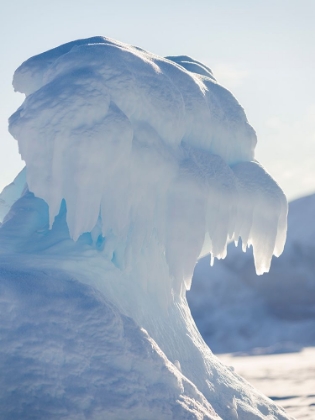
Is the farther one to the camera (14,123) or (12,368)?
(14,123)

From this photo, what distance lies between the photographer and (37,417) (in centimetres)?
718

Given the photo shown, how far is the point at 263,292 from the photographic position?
114ft

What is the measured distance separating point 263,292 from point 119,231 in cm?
2647

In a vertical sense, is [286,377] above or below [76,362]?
below

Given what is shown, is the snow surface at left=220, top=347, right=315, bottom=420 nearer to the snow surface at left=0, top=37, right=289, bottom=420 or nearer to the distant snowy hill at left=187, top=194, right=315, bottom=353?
the snow surface at left=0, top=37, right=289, bottom=420

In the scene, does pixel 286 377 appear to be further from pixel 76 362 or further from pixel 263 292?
pixel 263 292

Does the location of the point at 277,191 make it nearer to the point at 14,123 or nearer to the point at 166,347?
the point at 166,347

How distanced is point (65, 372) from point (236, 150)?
465cm

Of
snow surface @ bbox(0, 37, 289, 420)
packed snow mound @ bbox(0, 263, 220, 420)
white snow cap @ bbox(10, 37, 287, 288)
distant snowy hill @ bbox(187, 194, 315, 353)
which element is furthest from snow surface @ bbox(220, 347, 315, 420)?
distant snowy hill @ bbox(187, 194, 315, 353)

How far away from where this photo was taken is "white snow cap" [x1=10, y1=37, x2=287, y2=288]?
8688 millimetres

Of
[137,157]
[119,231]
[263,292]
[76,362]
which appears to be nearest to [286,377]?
[119,231]

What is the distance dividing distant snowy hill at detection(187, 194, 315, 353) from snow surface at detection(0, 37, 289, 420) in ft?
73.9

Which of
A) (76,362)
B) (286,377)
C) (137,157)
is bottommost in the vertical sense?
Result: (286,377)

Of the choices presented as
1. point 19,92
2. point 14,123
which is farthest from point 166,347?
point 19,92
